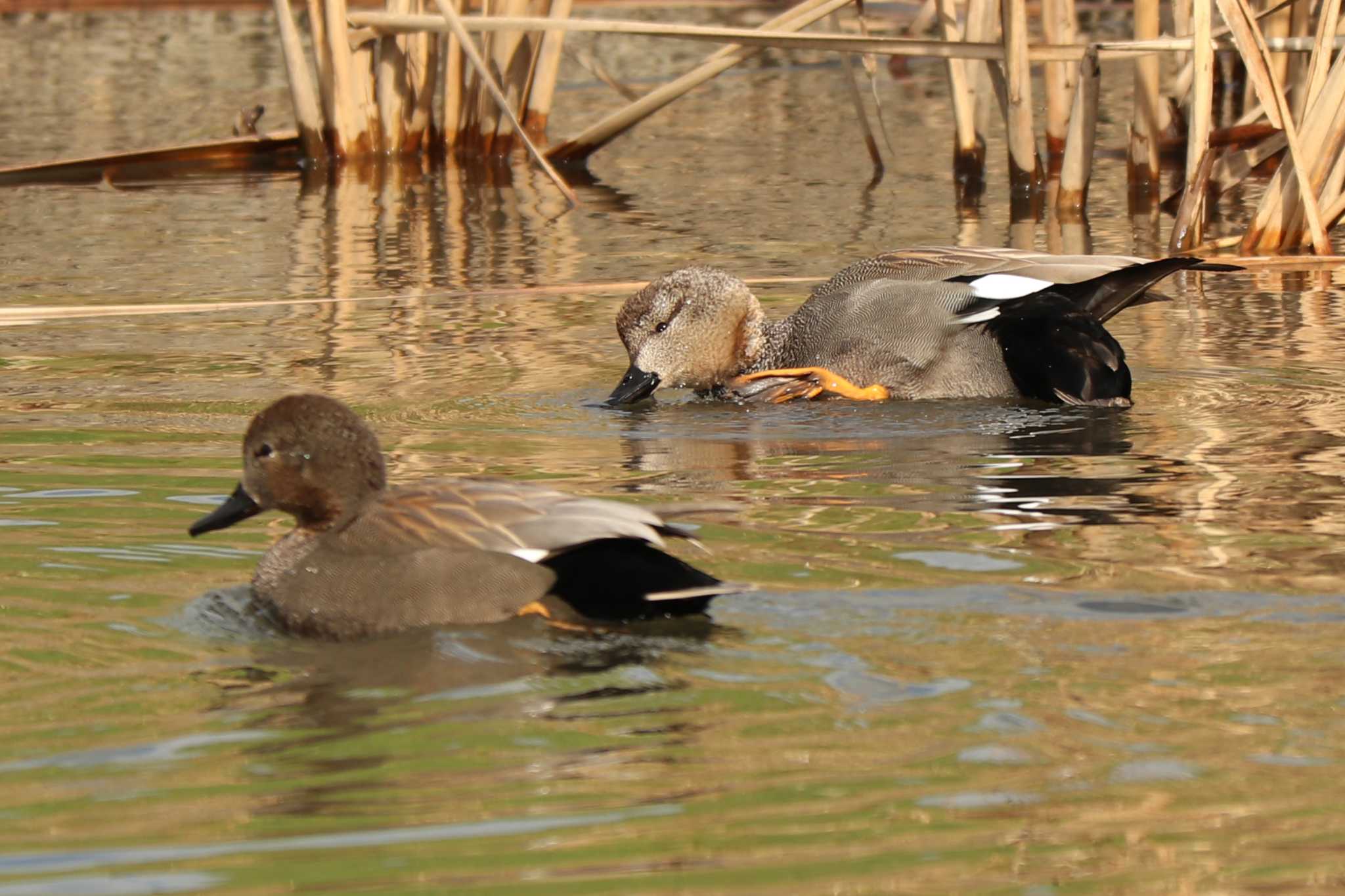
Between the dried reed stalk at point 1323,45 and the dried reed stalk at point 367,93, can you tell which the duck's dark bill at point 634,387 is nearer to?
the dried reed stalk at point 1323,45

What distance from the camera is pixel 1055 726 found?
3.55 m

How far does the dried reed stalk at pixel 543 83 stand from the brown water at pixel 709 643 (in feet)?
9.56

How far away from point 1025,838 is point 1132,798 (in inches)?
8.8

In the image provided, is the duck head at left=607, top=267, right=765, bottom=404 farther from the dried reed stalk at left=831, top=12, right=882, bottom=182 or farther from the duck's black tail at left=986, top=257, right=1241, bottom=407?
the dried reed stalk at left=831, top=12, right=882, bottom=182

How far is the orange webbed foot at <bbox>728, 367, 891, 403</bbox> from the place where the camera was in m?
6.97

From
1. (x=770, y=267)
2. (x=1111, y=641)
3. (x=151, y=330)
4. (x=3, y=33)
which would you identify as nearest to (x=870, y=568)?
(x=1111, y=641)

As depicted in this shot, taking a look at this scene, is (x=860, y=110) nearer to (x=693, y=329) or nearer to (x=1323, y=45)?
(x=1323, y=45)

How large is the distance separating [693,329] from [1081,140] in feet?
11.1

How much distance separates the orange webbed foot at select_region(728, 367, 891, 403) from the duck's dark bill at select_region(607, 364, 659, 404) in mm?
329

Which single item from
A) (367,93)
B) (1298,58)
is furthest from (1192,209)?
(367,93)

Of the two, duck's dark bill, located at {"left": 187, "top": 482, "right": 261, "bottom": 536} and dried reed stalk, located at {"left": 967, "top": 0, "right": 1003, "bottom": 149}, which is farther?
dried reed stalk, located at {"left": 967, "top": 0, "right": 1003, "bottom": 149}

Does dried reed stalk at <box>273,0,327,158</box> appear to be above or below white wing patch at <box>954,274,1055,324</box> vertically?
above

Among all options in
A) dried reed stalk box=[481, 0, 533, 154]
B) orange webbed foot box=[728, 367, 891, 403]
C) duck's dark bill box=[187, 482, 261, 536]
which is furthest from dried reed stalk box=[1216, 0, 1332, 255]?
duck's dark bill box=[187, 482, 261, 536]

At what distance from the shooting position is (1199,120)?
8617 millimetres
